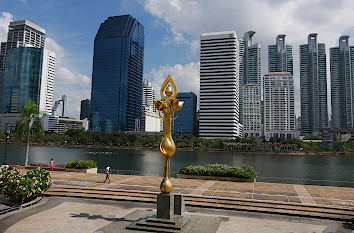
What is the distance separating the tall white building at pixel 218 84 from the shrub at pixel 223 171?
490 ft

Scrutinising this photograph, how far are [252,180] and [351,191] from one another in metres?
7.55

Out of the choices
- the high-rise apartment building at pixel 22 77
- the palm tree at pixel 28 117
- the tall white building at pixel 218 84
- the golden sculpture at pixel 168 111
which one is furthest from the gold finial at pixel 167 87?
the high-rise apartment building at pixel 22 77

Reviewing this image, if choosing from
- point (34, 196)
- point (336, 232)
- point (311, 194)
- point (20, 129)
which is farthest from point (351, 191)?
point (20, 129)

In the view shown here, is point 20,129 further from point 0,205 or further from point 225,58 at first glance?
point 225,58

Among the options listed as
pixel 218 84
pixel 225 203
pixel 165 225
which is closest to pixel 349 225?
pixel 225 203

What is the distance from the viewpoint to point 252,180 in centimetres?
2428

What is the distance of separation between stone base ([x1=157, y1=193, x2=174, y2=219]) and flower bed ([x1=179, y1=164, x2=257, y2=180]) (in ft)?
41.3

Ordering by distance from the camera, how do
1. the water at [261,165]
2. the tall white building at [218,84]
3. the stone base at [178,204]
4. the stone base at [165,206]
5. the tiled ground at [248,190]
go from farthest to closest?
the tall white building at [218,84] → the water at [261,165] → the tiled ground at [248,190] → the stone base at [178,204] → the stone base at [165,206]

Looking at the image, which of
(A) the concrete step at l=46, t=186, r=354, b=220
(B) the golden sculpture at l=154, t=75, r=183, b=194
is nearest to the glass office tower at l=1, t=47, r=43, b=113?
(A) the concrete step at l=46, t=186, r=354, b=220

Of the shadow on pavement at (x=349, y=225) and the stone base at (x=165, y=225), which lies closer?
the stone base at (x=165, y=225)

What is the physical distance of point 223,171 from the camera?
25.3m

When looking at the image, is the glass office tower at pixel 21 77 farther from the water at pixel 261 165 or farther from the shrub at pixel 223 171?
the shrub at pixel 223 171

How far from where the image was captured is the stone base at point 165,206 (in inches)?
520

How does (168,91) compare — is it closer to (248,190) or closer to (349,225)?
(248,190)
